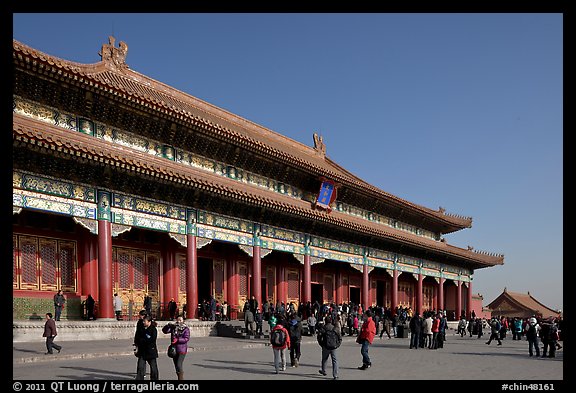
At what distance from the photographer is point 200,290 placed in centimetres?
2661

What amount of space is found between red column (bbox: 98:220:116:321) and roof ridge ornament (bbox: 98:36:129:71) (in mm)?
8576

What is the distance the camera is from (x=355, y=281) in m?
37.1

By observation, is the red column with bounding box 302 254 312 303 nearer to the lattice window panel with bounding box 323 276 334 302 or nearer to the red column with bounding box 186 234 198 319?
the lattice window panel with bounding box 323 276 334 302

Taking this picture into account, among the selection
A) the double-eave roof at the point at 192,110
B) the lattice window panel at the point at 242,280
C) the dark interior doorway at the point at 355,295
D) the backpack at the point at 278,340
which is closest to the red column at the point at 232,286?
the lattice window panel at the point at 242,280

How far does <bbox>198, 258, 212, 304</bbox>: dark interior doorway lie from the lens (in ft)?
86.4

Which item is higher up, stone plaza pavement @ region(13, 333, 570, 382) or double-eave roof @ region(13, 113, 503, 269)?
double-eave roof @ region(13, 113, 503, 269)

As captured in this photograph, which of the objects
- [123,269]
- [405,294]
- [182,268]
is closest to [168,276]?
[182,268]

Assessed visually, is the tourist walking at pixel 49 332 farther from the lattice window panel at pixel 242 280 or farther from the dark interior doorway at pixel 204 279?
the lattice window panel at pixel 242 280

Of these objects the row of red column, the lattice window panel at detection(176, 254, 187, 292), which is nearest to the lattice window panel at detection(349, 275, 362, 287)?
the row of red column
